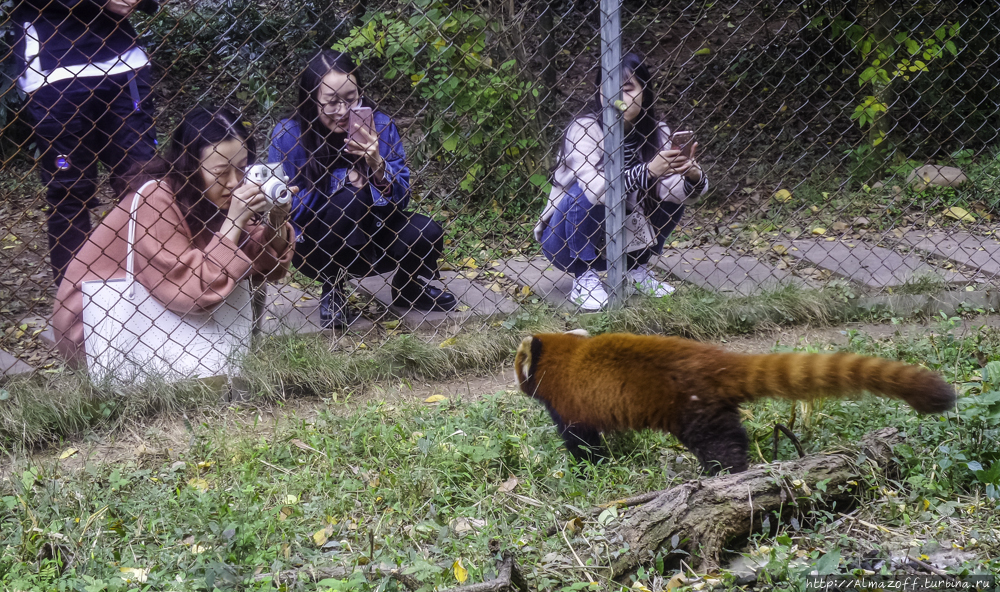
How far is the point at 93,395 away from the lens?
3354 mm

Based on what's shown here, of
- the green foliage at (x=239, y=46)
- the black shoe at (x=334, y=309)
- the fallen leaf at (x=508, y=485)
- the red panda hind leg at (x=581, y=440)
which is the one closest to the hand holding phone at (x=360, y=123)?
the black shoe at (x=334, y=309)

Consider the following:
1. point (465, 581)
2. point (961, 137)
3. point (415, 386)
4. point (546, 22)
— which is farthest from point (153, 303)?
point (961, 137)

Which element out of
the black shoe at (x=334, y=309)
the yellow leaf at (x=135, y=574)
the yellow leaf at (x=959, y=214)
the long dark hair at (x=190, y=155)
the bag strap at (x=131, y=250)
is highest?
the long dark hair at (x=190, y=155)

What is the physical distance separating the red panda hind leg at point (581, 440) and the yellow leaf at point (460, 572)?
2.54ft

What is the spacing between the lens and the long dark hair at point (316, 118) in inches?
151

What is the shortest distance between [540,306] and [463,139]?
1798 millimetres

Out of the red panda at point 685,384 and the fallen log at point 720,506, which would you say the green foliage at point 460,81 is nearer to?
the red panda at point 685,384

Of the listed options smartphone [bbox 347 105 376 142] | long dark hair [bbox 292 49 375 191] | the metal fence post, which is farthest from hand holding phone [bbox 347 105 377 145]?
the metal fence post

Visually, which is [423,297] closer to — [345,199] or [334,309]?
[334,309]

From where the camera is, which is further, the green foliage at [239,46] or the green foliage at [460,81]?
the green foliage at [239,46]

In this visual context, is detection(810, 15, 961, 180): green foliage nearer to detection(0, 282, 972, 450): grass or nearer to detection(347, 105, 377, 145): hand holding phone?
detection(0, 282, 972, 450): grass

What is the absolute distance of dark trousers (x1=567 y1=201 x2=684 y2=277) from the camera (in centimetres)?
430

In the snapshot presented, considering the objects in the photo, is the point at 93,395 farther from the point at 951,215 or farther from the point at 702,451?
the point at 951,215

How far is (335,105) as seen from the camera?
394 centimetres
